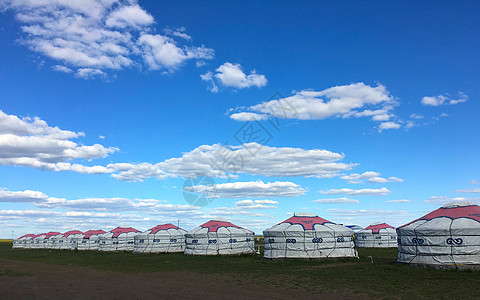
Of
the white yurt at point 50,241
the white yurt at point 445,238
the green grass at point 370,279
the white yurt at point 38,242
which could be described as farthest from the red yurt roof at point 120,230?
the white yurt at point 445,238

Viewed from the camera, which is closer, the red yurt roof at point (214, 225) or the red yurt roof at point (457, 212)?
the red yurt roof at point (457, 212)

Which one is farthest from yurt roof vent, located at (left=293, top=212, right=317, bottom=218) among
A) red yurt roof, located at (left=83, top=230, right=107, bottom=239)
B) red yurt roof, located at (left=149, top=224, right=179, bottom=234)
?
red yurt roof, located at (left=83, top=230, right=107, bottom=239)

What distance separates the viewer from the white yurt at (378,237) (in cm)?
5000

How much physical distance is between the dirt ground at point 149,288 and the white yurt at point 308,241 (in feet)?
27.3

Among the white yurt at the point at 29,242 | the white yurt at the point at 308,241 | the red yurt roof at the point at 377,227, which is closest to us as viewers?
the white yurt at the point at 308,241

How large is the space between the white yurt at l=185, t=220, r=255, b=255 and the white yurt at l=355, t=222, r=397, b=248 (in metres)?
22.4

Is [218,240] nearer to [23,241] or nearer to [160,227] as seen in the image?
[160,227]

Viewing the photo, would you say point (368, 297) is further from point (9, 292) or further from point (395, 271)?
point (9, 292)

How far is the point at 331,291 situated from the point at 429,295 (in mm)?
3565

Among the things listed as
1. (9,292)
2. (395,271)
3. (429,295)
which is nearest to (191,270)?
(9,292)

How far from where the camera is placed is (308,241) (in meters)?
26.9

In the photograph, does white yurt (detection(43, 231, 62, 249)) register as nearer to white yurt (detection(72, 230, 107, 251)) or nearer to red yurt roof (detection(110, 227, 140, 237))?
white yurt (detection(72, 230, 107, 251))

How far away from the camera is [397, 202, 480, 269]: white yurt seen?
19766 millimetres

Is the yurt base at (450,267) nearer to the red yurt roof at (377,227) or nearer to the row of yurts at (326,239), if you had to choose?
the row of yurts at (326,239)
